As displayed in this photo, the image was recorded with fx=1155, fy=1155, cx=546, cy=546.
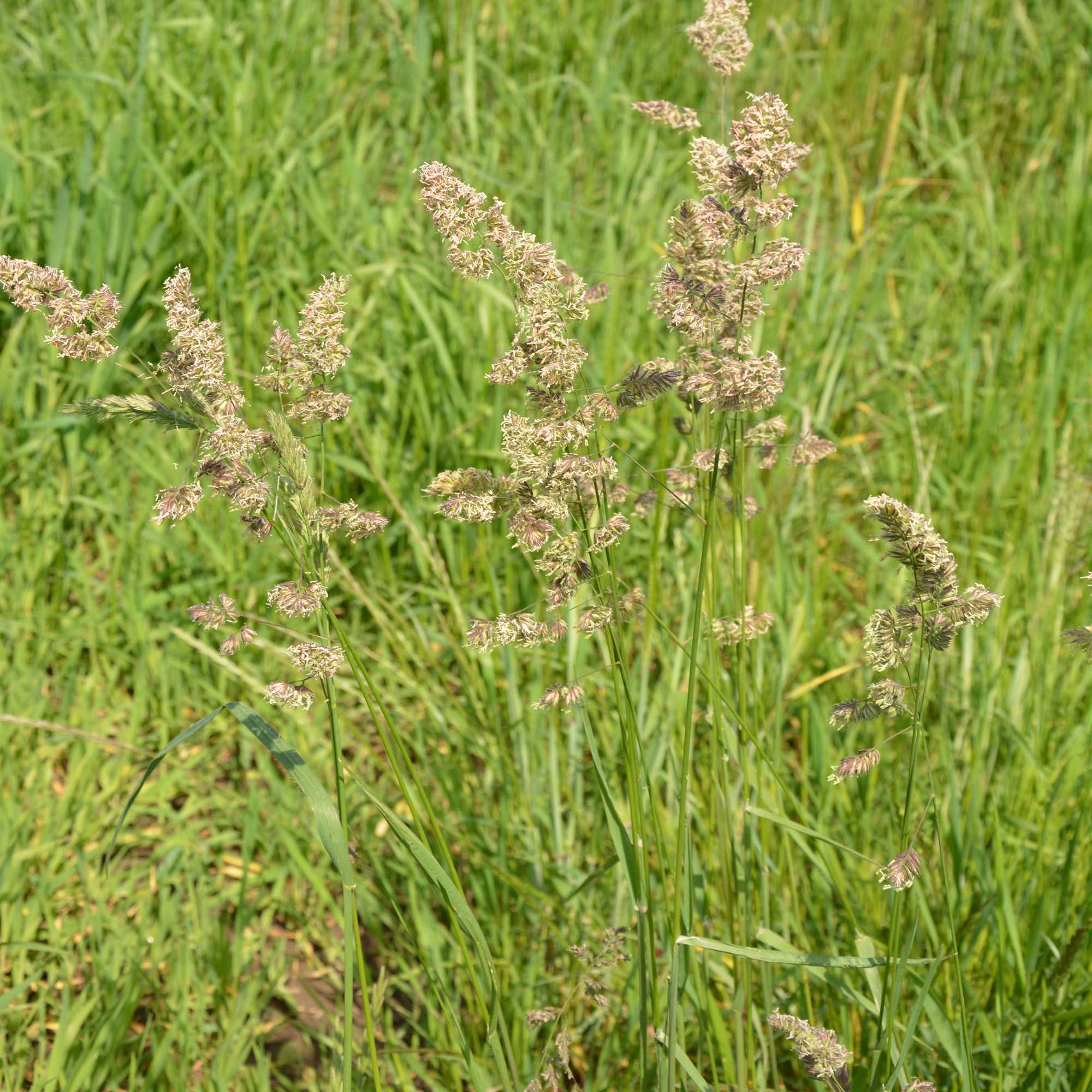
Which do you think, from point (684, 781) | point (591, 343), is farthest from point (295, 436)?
point (591, 343)

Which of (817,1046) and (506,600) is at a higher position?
(817,1046)

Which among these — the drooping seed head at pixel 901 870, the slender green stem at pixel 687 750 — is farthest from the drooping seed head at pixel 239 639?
the drooping seed head at pixel 901 870

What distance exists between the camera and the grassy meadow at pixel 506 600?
5.84ft

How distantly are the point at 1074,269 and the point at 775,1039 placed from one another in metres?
2.67

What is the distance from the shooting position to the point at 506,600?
2609 millimetres

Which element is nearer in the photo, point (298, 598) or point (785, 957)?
point (298, 598)

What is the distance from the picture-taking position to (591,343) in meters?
2.99

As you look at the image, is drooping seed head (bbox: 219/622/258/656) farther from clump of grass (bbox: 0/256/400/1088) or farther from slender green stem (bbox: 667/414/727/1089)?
slender green stem (bbox: 667/414/727/1089)

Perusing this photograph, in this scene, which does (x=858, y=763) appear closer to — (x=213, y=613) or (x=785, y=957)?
(x=785, y=957)

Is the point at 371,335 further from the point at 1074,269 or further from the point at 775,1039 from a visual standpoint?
the point at 1074,269

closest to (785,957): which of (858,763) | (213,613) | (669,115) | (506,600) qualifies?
(858,763)

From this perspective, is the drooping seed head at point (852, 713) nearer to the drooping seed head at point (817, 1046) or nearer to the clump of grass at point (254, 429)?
the drooping seed head at point (817, 1046)

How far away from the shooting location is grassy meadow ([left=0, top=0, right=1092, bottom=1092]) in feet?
5.84

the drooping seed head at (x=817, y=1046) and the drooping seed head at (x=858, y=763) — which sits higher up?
the drooping seed head at (x=858, y=763)
